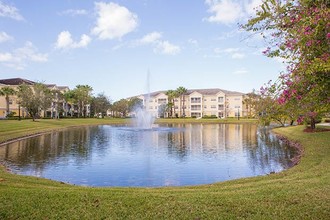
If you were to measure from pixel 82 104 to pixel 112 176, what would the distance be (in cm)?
9500

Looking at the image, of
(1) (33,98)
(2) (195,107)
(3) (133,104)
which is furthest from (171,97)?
(1) (33,98)

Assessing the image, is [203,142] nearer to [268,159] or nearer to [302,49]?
[268,159]

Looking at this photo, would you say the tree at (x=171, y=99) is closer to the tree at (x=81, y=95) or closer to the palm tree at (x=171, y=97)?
the palm tree at (x=171, y=97)

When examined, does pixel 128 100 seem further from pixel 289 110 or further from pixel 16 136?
pixel 289 110

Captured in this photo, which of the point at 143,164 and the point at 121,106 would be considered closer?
the point at 143,164

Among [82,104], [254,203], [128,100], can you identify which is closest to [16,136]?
[254,203]

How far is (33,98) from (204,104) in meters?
71.7

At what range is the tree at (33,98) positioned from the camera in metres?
62.6

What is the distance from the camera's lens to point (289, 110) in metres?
8.96

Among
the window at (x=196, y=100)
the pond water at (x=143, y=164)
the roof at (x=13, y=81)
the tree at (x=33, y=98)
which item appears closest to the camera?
the pond water at (x=143, y=164)

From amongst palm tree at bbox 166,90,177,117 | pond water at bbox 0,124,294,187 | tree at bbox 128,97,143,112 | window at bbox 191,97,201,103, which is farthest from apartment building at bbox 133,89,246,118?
pond water at bbox 0,124,294,187

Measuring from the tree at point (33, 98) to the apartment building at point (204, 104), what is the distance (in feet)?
Result: 173

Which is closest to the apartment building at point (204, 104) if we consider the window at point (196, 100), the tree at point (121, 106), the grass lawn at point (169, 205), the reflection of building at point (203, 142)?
A: the window at point (196, 100)

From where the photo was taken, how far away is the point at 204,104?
120m
